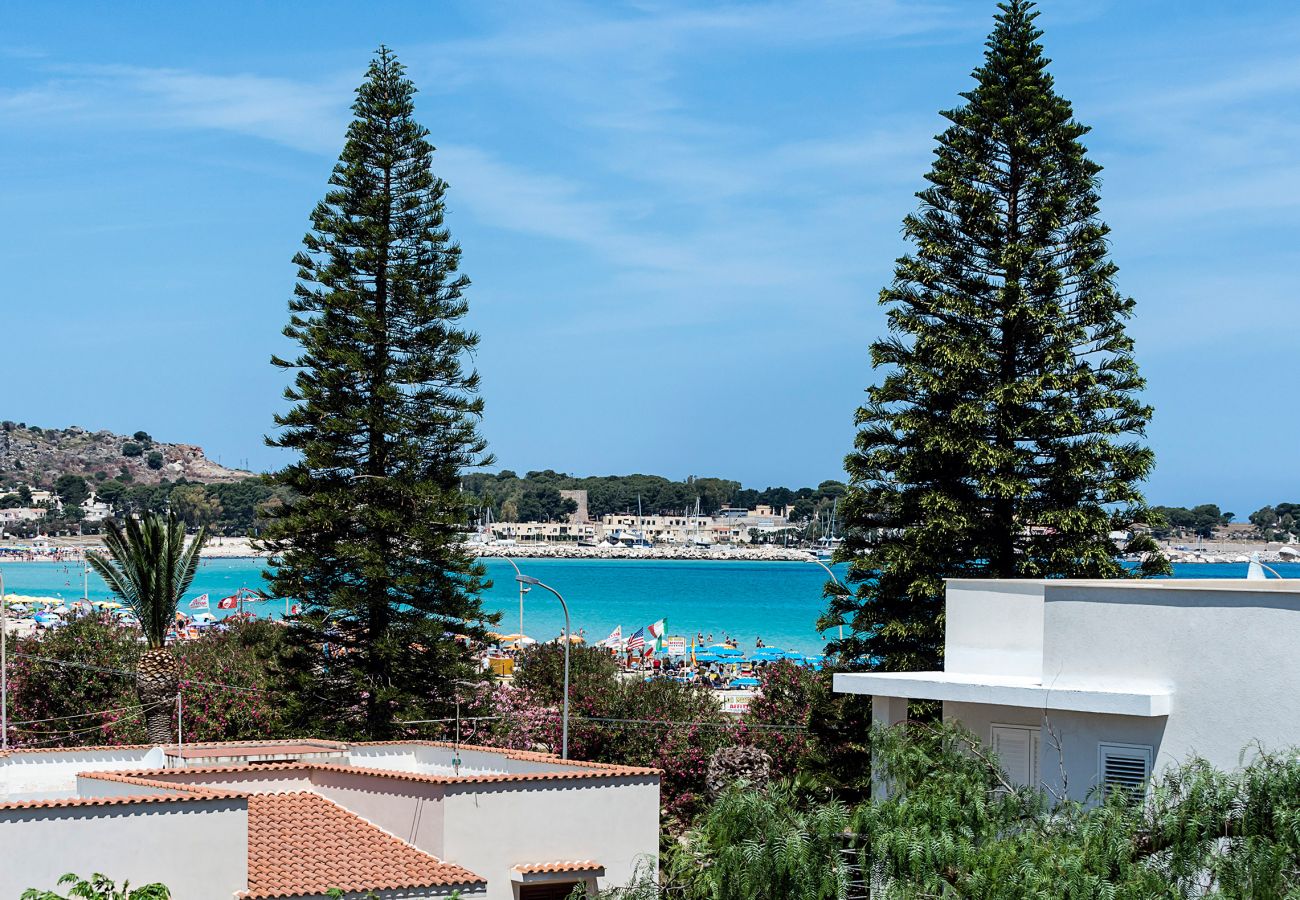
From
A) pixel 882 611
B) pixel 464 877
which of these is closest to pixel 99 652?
pixel 882 611

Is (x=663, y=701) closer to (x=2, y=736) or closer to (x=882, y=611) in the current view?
(x=882, y=611)

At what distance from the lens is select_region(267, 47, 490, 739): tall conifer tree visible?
95.6ft

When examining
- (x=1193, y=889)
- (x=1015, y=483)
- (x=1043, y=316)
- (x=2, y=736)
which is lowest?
(x=2, y=736)

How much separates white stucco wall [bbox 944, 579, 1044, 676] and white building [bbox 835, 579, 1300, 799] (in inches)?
25.9

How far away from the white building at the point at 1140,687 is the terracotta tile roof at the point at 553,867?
3376 mm

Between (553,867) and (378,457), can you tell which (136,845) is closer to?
(553,867)

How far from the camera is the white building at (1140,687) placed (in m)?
11.7

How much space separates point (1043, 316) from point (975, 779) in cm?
1490

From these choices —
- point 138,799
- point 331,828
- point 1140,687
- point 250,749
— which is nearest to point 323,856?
point 331,828

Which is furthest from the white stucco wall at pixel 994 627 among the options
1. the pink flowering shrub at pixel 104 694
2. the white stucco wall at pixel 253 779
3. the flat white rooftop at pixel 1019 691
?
the pink flowering shrub at pixel 104 694

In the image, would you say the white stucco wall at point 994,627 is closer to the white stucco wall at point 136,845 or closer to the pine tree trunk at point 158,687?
the white stucco wall at point 136,845

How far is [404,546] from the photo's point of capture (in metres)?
29.7

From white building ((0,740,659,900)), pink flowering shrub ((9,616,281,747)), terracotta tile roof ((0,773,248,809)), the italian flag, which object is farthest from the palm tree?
the italian flag

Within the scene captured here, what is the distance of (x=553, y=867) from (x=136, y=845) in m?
3.72
